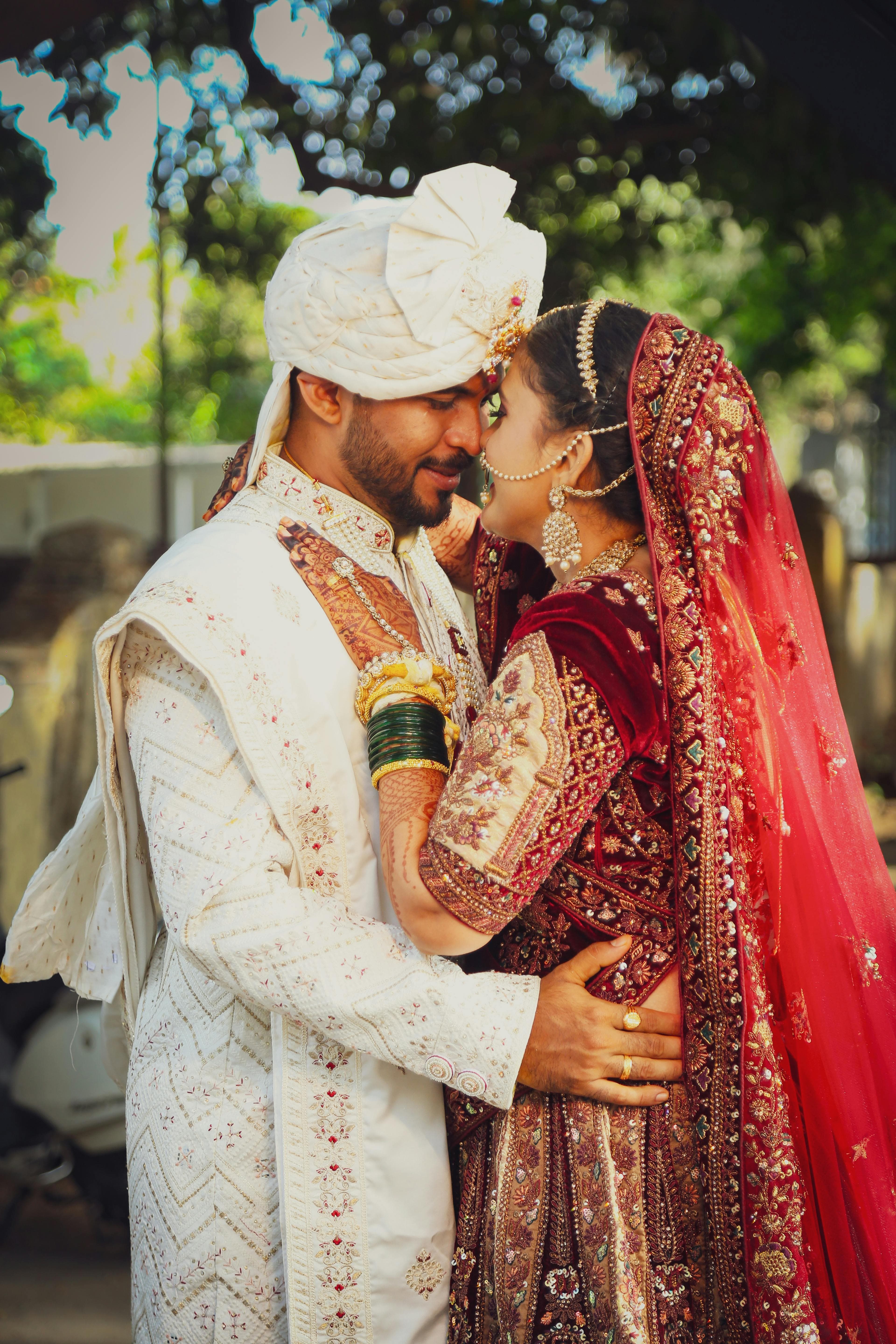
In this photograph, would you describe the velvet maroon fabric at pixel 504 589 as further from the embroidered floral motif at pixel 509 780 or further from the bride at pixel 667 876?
the embroidered floral motif at pixel 509 780

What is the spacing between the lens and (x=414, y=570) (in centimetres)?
190

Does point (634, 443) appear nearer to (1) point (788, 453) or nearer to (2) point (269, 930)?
(2) point (269, 930)

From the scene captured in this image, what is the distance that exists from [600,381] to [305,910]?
83cm

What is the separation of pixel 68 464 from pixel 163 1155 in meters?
3.10

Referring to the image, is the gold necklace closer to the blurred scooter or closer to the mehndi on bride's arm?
the mehndi on bride's arm

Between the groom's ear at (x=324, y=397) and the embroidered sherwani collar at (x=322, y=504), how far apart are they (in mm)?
101

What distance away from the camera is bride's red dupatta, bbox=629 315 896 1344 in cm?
142

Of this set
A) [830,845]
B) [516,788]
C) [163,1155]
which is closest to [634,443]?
[516,788]

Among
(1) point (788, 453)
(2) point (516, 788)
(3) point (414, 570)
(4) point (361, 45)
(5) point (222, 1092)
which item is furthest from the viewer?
(1) point (788, 453)

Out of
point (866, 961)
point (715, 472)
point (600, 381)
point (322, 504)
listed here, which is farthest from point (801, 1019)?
point (322, 504)

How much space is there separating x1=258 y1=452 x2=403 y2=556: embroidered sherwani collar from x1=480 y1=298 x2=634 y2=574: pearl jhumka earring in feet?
0.78

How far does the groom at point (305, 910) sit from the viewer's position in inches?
56.8

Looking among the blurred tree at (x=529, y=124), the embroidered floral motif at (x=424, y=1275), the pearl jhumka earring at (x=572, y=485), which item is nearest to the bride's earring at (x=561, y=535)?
the pearl jhumka earring at (x=572, y=485)

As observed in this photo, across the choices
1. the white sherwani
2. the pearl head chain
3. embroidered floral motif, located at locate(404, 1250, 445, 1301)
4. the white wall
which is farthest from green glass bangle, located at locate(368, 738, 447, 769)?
the white wall
